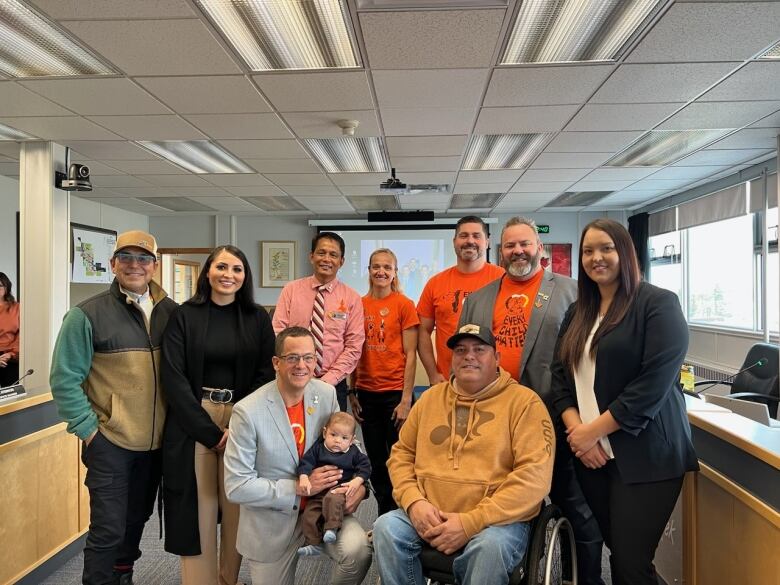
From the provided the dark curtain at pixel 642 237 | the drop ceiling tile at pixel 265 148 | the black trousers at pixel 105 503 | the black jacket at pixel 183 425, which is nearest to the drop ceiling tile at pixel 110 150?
the drop ceiling tile at pixel 265 148

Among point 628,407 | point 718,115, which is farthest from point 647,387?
point 718,115

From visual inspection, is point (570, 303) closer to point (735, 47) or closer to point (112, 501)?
point (735, 47)

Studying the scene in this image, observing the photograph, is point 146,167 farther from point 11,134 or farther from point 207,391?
point 207,391

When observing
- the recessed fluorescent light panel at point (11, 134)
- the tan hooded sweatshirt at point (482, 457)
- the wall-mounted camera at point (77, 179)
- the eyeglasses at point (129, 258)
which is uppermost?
the recessed fluorescent light panel at point (11, 134)

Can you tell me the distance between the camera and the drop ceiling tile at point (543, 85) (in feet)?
9.52

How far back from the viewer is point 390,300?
2.80m

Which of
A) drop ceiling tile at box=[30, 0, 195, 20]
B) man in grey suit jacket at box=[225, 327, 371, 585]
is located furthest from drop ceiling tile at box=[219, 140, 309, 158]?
man in grey suit jacket at box=[225, 327, 371, 585]

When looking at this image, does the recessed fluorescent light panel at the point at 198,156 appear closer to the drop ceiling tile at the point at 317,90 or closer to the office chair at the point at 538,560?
the drop ceiling tile at the point at 317,90

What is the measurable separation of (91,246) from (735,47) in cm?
695

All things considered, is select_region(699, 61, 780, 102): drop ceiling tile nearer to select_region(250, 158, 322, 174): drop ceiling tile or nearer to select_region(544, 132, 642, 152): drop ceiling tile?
select_region(544, 132, 642, 152): drop ceiling tile

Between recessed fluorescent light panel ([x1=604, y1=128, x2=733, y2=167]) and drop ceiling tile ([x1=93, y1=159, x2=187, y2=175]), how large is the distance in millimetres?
4256

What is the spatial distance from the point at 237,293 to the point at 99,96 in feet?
6.51

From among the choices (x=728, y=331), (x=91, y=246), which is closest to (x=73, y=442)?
(x=91, y=246)

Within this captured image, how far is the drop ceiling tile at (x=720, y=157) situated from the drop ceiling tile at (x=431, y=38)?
122 inches
